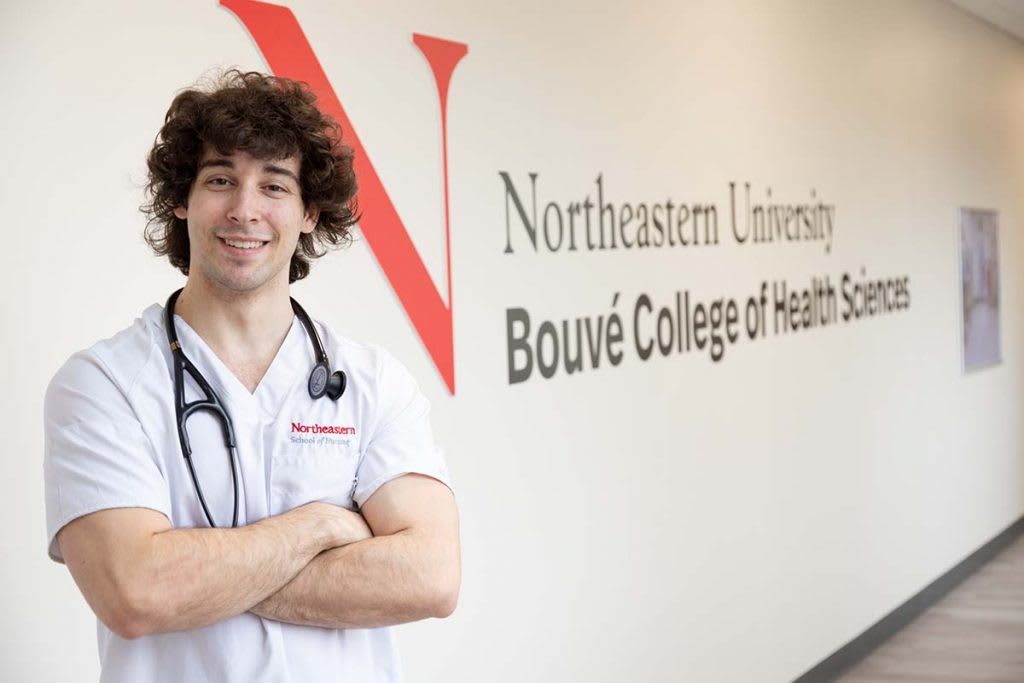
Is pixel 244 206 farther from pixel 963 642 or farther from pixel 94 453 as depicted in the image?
pixel 963 642

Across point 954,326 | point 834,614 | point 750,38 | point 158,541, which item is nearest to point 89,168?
point 158,541

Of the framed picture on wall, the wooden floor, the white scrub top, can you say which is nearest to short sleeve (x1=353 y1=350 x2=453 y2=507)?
the white scrub top

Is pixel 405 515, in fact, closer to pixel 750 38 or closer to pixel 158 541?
pixel 158 541

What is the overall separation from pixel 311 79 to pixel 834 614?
11.6ft

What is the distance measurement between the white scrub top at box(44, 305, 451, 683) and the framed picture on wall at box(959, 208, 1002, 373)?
18.2 ft

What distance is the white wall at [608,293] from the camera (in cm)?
231

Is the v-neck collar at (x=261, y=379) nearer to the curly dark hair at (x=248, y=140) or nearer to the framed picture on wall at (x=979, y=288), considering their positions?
the curly dark hair at (x=248, y=140)

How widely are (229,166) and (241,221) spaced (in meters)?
0.10

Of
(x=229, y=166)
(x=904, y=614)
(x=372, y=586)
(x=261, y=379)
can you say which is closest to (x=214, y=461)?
(x=261, y=379)

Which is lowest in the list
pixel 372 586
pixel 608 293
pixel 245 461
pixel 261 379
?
pixel 372 586

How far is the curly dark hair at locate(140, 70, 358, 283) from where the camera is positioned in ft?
6.15

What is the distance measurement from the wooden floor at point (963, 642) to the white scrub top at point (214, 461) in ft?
12.5

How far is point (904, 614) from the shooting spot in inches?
237

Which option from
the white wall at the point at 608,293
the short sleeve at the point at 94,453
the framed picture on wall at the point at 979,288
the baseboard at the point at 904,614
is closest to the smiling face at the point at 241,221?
the short sleeve at the point at 94,453
